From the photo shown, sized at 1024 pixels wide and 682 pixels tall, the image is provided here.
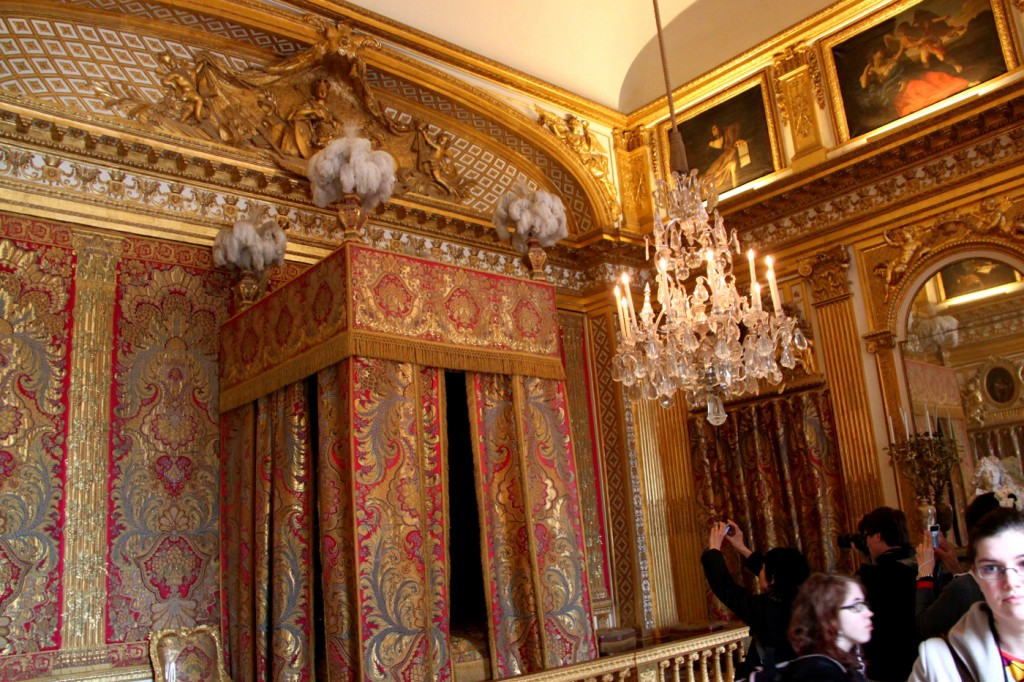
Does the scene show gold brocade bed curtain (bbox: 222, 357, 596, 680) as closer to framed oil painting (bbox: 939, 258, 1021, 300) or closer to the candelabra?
the candelabra

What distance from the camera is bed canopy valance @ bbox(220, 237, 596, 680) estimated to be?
14.0 feet

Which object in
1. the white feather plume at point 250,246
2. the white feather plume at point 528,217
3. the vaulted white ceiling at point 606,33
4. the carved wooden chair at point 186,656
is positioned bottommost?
the carved wooden chair at point 186,656

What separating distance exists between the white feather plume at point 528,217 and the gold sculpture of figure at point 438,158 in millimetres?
2637

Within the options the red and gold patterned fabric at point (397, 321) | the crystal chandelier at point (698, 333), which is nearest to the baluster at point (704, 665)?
the crystal chandelier at point (698, 333)

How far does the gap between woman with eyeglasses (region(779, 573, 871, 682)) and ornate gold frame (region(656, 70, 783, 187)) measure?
6.49 m

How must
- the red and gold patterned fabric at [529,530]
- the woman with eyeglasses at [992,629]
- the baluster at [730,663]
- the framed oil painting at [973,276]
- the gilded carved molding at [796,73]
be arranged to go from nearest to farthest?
1. the woman with eyeglasses at [992,629]
2. the baluster at [730,663]
3. the red and gold patterned fabric at [529,530]
4. the framed oil painting at [973,276]
5. the gilded carved molding at [796,73]

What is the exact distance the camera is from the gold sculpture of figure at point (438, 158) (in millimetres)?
7969

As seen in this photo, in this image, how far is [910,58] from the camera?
7.28 m

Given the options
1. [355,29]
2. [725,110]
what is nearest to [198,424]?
[355,29]

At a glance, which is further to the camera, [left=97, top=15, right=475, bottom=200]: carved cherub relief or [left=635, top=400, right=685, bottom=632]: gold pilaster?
[left=635, top=400, right=685, bottom=632]: gold pilaster

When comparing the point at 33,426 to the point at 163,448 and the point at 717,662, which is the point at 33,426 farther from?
the point at 717,662

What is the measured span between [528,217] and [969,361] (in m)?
3.77

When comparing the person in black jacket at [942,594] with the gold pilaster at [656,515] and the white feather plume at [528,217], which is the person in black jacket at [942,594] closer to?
the white feather plume at [528,217]

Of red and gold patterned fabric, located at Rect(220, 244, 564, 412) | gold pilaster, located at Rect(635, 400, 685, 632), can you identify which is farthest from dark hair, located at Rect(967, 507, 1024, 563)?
gold pilaster, located at Rect(635, 400, 685, 632)
